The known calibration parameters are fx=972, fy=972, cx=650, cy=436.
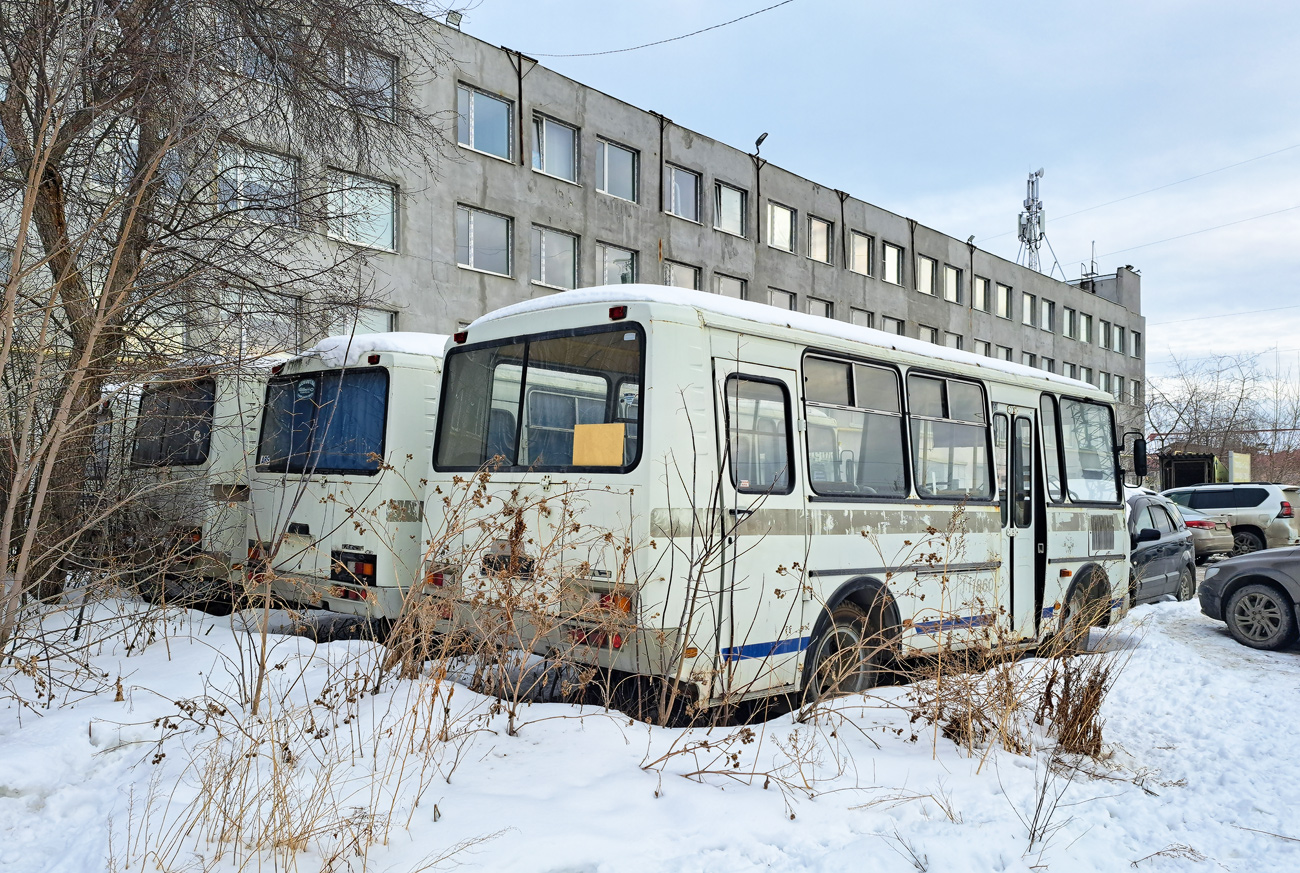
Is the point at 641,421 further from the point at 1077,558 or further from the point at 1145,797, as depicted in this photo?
the point at 1077,558

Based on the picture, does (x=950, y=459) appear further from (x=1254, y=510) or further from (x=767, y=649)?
(x=1254, y=510)

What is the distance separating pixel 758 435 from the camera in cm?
620

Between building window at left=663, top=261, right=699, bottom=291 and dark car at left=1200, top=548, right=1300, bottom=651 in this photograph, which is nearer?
dark car at left=1200, top=548, right=1300, bottom=651

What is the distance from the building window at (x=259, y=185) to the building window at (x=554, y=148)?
15.8 metres

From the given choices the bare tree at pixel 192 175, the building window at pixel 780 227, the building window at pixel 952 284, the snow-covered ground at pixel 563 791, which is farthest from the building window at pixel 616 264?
the snow-covered ground at pixel 563 791

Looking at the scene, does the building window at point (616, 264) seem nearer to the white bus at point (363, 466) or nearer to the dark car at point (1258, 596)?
the white bus at point (363, 466)

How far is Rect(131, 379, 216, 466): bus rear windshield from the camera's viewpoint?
29.4 ft

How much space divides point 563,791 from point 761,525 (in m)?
2.29

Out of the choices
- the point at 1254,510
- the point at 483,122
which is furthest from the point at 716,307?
the point at 483,122

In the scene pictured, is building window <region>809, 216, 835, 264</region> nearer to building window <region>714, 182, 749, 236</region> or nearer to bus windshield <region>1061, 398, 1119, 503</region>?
building window <region>714, 182, 749, 236</region>

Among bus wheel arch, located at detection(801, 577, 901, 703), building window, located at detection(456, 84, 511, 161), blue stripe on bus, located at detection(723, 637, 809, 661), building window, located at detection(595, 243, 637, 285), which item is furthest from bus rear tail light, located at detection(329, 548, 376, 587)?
building window, located at detection(595, 243, 637, 285)

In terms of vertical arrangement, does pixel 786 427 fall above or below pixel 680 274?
below

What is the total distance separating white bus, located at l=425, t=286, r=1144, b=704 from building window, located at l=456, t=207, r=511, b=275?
677 inches

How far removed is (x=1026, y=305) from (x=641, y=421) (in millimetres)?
45646
